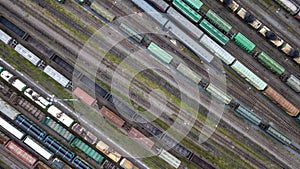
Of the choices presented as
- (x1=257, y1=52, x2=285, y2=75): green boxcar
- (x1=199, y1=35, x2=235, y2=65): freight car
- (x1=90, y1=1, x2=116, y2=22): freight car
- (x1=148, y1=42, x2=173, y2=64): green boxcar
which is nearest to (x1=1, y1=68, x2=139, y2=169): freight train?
(x1=90, y1=1, x2=116, y2=22): freight car

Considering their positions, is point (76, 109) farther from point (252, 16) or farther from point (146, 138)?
point (252, 16)

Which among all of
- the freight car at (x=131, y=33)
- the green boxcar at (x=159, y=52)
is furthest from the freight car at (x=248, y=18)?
the freight car at (x=131, y=33)

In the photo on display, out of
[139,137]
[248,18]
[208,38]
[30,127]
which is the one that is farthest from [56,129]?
[248,18]

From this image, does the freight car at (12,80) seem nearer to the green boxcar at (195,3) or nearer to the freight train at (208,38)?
the freight train at (208,38)

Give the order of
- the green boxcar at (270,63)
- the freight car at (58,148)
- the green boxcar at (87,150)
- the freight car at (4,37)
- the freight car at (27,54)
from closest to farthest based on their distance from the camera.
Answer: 1. the freight car at (4,37)
2. the freight car at (58,148)
3. the freight car at (27,54)
4. the green boxcar at (87,150)
5. the green boxcar at (270,63)

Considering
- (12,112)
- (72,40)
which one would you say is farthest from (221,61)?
(12,112)

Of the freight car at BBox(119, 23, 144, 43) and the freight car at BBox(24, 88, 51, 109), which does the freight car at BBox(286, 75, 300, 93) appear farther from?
the freight car at BBox(24, 88, 51, 109)
